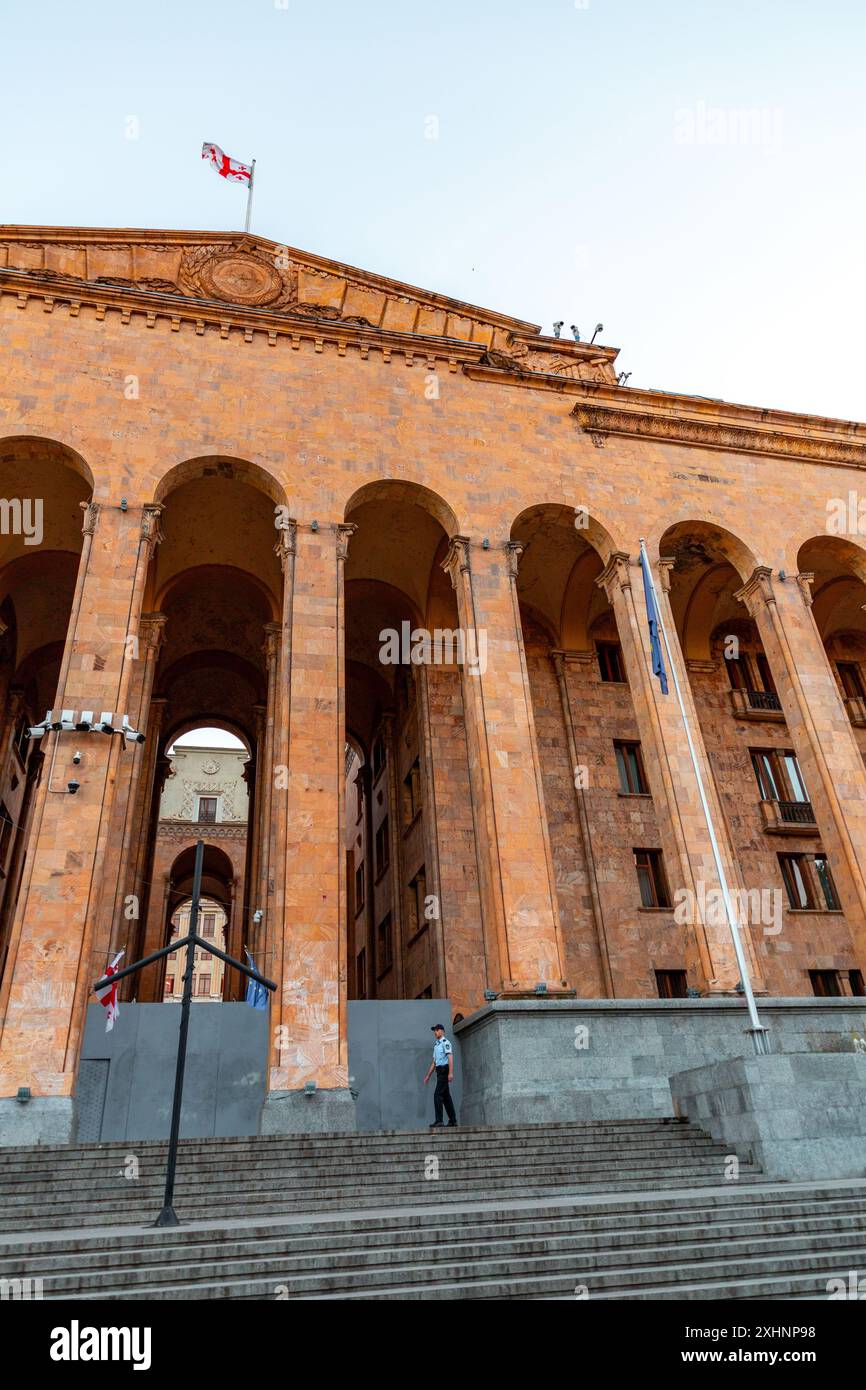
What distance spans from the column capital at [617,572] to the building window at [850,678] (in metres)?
12.9

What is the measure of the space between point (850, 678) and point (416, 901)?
57.0 feet

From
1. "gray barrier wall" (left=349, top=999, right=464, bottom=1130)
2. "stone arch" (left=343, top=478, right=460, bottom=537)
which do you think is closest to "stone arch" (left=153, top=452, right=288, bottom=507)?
"stone arch" (left=343, top=478, right=460, bottom=537)

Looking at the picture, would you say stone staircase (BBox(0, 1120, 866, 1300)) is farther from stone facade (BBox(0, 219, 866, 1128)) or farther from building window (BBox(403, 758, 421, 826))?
building window (BBox(403, 758, 421, 826))

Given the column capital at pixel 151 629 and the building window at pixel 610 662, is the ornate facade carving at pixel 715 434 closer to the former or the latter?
the building window at pixel 610 662

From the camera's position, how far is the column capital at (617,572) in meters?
21.1

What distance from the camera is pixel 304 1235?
7.56 meters

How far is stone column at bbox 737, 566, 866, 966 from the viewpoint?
18703 millimetres

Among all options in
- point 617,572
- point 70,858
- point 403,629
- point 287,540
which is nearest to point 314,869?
point 70,858

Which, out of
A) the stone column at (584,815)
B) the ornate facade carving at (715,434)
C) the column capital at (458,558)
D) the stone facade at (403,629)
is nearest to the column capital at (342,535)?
the stone facade at (403,629)

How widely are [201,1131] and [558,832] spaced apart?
1201 cm

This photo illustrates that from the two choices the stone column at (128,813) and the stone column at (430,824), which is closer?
the stone column at (128,813)

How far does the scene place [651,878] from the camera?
2400 cm

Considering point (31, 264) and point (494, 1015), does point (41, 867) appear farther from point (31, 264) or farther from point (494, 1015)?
point (31, 264)
